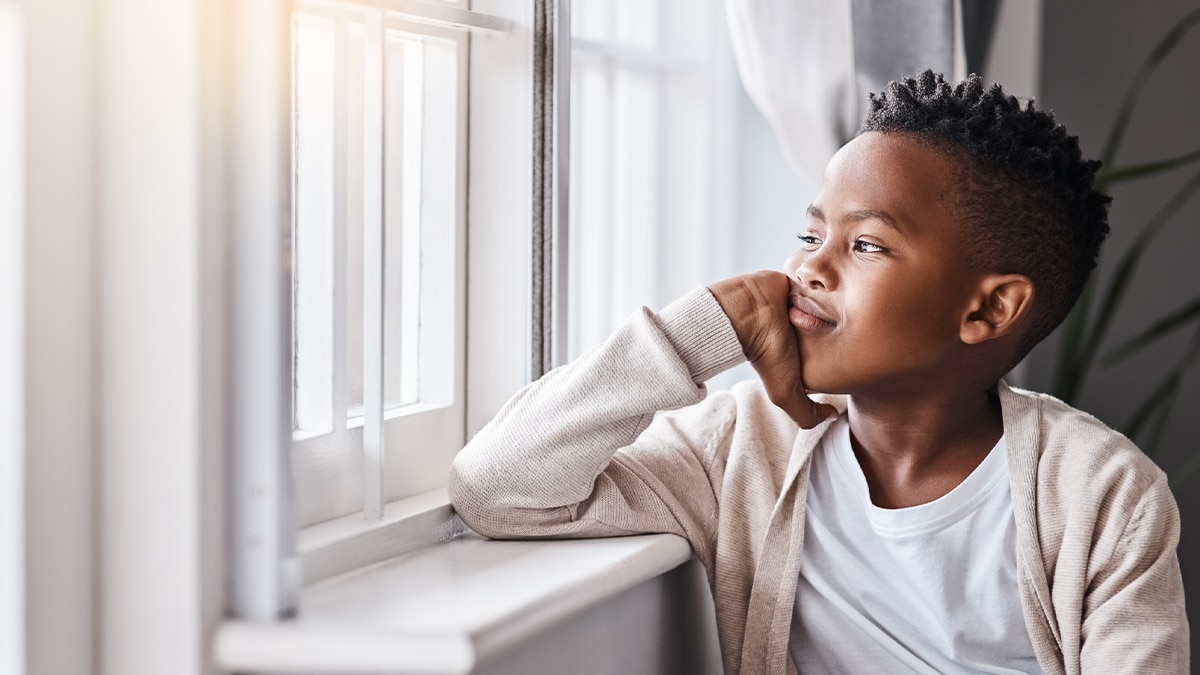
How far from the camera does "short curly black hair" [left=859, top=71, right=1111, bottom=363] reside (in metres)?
1.11

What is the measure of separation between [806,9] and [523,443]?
939 millimetres

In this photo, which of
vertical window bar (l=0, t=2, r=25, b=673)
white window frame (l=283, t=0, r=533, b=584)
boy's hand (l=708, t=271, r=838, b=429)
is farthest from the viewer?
white window frame (l=283, t=0, r=533, b=584)

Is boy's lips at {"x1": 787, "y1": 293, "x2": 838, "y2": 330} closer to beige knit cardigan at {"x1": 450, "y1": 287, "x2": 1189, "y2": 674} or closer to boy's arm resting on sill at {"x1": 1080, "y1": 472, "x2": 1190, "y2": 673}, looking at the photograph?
beige knit cardigan at {"x1": 450, "y1": 287, "x2": 1189, "y2": 674}

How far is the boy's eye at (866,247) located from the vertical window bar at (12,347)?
0.72 metres

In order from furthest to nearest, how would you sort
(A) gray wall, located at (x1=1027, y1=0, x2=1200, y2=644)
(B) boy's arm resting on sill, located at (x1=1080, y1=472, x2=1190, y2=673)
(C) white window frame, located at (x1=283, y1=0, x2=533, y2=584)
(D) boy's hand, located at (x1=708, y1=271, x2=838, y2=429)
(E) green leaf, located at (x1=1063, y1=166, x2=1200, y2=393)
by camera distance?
(A) gray wall, located at (x1=1027, y1=0, x2=1200, y2=644)
(E) green leaf, located at (x1=1063, y1=166, x2=1200, y2=393)
(C) white window frame, located at (x1=283, y1=0, x2=533, y2=584)
(D) boy's hand, located at (x1=708, y1=271, x2=838, y2=429)
(B) boy's arm resting on sill, located at (x1=1080, y1=472, x2=1190, y2=673)

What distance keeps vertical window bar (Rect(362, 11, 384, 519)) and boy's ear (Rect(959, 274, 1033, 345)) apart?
0.56m

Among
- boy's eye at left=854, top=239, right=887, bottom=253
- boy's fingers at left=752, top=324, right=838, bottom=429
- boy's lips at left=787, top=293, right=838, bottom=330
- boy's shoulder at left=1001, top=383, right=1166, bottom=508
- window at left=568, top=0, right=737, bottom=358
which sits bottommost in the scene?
boy's shoulder at left=1001, top=383, right=1166, bottom=508

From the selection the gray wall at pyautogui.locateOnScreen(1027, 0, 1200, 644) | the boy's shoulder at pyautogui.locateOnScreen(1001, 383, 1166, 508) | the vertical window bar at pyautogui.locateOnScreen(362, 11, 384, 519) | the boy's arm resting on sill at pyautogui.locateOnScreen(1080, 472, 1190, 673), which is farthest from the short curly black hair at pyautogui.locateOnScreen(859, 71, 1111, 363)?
the gray wall at pyautogui.locateOnScreen(1027, 0, 1200, 644)

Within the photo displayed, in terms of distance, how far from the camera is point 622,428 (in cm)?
107

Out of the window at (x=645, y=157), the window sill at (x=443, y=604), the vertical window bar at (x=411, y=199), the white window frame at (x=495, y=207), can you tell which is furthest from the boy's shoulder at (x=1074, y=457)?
the window at (x=645, y=157)

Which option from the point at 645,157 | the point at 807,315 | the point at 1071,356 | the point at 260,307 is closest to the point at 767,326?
the point at 807,315

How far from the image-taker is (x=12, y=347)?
2.41ft

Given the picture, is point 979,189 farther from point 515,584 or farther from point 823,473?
point 515,584

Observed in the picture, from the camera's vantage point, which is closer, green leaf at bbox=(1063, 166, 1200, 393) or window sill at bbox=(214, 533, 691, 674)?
window sill at bbox=(214, 533, 691, 674)
